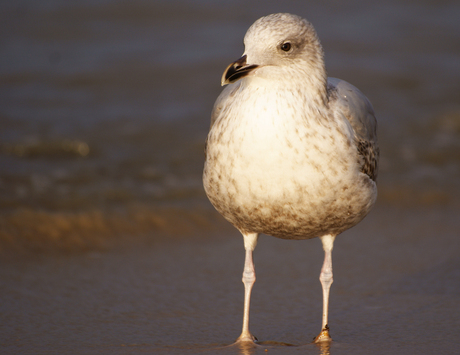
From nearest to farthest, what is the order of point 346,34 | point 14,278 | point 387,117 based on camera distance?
point 14,278 → point 387,117 → point 346,34

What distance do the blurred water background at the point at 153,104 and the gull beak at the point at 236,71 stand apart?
250cm

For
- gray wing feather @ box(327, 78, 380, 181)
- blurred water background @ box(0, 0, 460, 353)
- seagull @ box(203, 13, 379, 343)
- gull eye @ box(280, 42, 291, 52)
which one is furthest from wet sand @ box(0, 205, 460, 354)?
gull eye @ box(280, 42, 291, 52)

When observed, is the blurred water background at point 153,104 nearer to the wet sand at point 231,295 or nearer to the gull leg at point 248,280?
the wet sand at point 231,295

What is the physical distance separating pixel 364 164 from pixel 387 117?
6.06 meters

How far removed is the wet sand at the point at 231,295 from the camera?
172 inches

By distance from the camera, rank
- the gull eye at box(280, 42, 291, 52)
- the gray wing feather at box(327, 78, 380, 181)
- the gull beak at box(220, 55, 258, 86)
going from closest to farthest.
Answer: the gull beak at box(220, 55, 258, 86), the gull eye at box(280, 42, 291, 52), the gray wing feather at box(327, 78, 380, 181)

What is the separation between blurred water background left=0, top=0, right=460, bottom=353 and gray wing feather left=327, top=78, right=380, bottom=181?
1.88 meters

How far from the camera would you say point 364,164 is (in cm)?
436

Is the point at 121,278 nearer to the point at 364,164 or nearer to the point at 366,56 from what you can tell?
the point at 364,164

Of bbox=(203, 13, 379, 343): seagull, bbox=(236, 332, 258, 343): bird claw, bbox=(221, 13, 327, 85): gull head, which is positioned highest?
bbox=(221, 13, 327, 85): gull head

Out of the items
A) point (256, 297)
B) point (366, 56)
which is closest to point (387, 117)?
point (366, 56)

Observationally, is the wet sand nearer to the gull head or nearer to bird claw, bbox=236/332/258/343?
bird claw, bbox=236/332/258/343

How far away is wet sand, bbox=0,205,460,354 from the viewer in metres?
4.38

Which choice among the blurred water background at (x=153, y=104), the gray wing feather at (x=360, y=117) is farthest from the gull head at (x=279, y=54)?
the blurred water background at (x=153, y=104)
